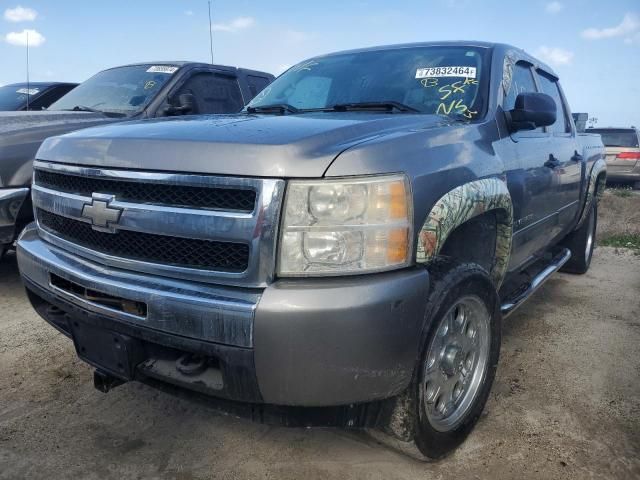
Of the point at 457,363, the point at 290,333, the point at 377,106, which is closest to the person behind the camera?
the point at 290,333

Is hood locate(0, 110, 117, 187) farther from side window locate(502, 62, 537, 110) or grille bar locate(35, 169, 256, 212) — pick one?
side window locate(502, 62, 537, 110)

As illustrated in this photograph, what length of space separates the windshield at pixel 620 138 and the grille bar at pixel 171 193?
13775 millimetres

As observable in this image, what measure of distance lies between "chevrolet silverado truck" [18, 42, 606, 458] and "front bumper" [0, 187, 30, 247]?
1594mm

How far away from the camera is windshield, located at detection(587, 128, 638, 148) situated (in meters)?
13.4

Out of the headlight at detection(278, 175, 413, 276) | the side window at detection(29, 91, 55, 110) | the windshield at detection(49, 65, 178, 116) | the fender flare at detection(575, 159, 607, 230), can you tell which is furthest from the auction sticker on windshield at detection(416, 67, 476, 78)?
the side window at detection(29, 91, 55, 110)

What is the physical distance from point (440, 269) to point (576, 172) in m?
2.70

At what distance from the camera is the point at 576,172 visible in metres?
4.20

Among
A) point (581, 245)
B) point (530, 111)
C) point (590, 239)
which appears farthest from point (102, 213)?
point (590, 239)

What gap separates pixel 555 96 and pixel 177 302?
12.8 feet

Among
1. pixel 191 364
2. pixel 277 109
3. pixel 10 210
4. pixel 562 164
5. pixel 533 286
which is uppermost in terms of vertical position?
pixel 277 109

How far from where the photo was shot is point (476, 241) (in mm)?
2645

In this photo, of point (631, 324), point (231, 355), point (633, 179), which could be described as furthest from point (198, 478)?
point (633, 179)

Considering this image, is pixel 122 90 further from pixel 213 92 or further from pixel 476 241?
pixel 476 241

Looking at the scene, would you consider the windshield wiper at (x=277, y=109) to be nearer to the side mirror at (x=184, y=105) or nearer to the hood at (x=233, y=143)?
the hood at (x=233, y=143)
